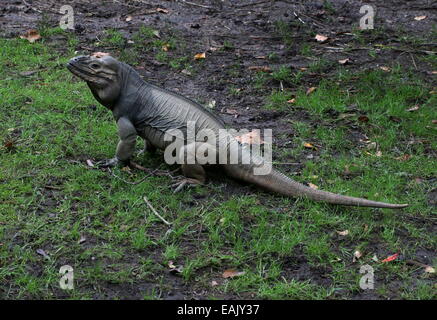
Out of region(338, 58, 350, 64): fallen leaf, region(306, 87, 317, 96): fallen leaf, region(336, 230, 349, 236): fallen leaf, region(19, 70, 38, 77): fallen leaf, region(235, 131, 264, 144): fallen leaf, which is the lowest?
region(336, 230, 349, 236): fallen leaf

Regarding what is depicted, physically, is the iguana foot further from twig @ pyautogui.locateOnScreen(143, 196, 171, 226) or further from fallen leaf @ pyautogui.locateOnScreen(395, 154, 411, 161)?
fallen leaf @ pyautogui.locateOnScreen(395, 154, 411, 161)

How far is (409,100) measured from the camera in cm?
739

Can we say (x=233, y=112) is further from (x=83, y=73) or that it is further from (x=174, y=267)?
(x=174, y=267)

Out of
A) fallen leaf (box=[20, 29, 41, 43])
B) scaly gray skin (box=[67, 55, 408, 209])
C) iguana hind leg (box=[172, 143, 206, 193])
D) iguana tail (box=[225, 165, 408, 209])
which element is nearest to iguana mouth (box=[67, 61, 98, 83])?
scaly gray skin (box=[67, 55, 408, 209])

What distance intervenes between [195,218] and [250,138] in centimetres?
159

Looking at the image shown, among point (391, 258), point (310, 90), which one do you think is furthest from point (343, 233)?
point (310, 90)

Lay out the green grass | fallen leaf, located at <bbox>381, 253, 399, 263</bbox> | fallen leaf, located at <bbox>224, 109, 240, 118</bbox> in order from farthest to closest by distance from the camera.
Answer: fallen leaf, located at <bbox>224, 109, 240, 118</bbox>, fallen leaf, located at <bbox>381, 253, 399, 263</bbox>, the green grass

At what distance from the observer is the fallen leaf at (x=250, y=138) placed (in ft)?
20.9

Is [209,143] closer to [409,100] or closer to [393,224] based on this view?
[393,224]

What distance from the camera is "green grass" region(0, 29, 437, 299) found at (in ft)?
14.4

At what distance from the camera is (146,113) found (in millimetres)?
5672

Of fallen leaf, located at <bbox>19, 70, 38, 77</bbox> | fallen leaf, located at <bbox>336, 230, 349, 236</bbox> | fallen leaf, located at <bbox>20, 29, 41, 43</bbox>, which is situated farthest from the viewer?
fallen leaf, located at <bbox>20, 29, 41, 43</bbox>

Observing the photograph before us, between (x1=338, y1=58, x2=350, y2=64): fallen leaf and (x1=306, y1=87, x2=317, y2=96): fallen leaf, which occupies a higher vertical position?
(x1=338, y1=58, x2=350, y2=64): fallen leaf

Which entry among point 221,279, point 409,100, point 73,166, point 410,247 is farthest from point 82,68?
point 409,100
